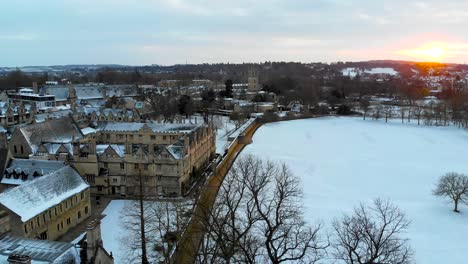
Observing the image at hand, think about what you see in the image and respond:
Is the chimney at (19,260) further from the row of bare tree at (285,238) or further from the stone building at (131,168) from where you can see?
the stone building at (131,168)

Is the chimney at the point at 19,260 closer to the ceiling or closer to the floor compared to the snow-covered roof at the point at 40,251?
closer to the ceiling

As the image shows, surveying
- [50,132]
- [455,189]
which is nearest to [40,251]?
[50,132]

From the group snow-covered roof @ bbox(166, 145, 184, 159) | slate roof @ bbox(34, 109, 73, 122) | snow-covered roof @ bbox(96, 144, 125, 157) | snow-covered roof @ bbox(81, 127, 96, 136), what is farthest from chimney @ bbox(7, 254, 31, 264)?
slate roof @ bbox(34, 109, 73, 122)

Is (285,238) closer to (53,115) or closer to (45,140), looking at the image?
(45,140)

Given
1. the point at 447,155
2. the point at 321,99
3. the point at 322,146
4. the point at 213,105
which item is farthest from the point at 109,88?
the point at 447,155

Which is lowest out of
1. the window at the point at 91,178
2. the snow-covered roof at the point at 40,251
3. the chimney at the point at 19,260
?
the window at the point at 91,178

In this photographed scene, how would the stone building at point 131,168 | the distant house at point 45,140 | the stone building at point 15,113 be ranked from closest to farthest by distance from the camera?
the stone building at point 131,168, the distant house at point 45,140, the stone building at point 15,113

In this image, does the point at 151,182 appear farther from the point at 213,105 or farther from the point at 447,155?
the point at 213,105

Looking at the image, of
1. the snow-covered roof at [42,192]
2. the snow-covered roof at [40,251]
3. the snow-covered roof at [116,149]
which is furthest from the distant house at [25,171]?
the snow-covered roof at [40,251]
